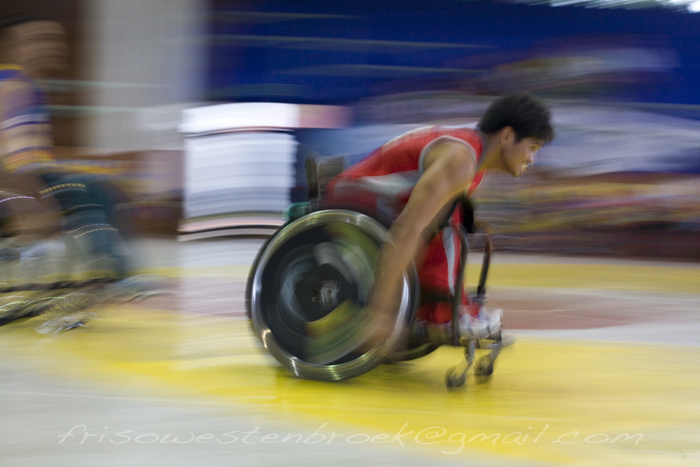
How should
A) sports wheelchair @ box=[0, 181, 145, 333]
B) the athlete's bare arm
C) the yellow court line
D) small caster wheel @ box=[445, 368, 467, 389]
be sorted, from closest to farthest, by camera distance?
the yellow court line < the athlete's bare arm < small caster wheel @ box=[445, 368, 467, 389] < sports wheelchair @ box=[0, 181, 145, 333]

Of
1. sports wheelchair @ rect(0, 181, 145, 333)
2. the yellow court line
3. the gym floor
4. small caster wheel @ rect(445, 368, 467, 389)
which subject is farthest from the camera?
sports wheelchair @ rect(0, 181, 145, 333)

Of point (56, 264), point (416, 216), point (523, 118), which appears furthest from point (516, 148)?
point (56, 264)

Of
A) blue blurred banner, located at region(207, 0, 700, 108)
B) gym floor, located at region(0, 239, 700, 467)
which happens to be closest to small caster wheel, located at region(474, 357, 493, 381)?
gym floor, located at region(0, 239, 700, 467)

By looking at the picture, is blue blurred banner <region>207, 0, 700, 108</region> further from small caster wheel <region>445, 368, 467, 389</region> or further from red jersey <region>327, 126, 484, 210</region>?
small caster wheel <region>445, 368, 467, 389</region>

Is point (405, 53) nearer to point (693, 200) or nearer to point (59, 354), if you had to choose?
point (693, 200)

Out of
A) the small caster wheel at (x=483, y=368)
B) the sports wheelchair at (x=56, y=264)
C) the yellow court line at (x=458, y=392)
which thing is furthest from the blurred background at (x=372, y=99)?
the small caster wheel at (x=483, y=368)

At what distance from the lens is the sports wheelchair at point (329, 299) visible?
2.71 meters

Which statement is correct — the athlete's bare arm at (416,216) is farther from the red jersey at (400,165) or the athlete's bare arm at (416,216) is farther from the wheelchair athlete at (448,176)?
the red jersey at (400,165)

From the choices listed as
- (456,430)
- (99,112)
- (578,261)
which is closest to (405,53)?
(578,261)

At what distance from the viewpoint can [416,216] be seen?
8.36 ft

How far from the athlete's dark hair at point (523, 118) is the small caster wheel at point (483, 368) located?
32.2 inches

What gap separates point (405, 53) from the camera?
8617 mm

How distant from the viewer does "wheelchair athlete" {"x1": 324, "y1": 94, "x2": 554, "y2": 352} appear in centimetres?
260

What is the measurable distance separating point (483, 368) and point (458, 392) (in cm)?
20
